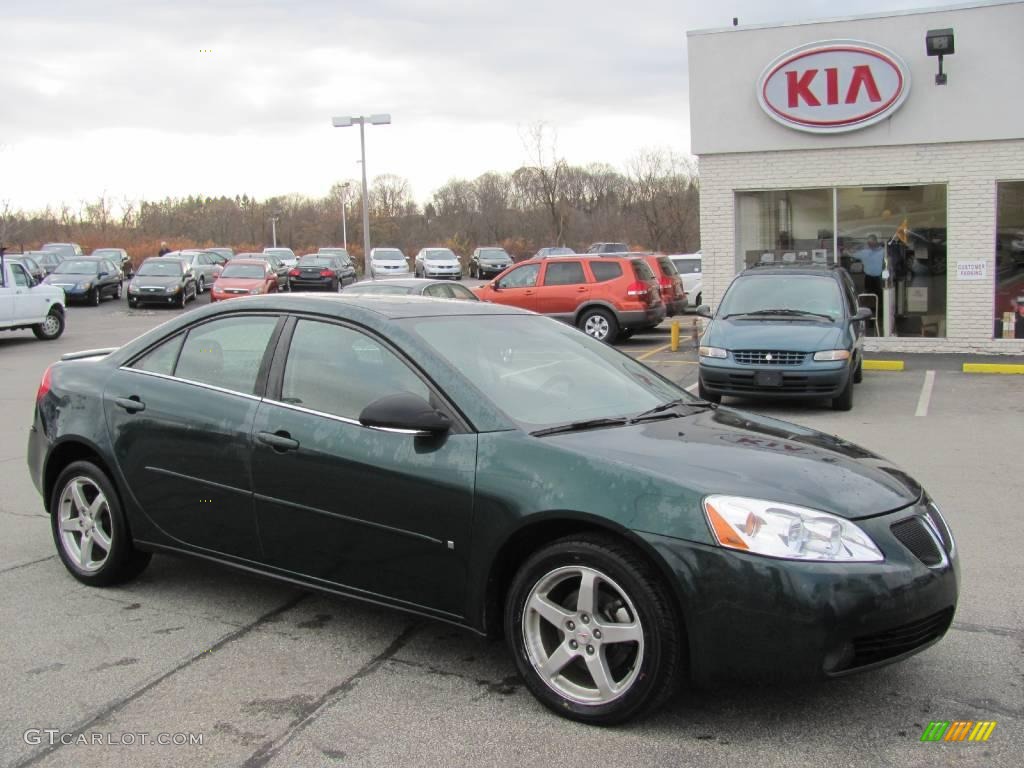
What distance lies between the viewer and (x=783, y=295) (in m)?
12.6

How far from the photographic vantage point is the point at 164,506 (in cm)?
474

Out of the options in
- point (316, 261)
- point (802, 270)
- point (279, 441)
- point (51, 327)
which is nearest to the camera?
point (279, 441)

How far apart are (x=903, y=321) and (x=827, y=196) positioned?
2.53m

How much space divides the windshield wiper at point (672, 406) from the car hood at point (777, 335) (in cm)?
696

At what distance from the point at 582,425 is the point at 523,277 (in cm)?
1627

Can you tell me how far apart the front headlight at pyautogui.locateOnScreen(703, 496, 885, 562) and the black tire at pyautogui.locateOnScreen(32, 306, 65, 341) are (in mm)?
21640

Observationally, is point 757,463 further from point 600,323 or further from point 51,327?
point 51,327

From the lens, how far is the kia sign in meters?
16.3

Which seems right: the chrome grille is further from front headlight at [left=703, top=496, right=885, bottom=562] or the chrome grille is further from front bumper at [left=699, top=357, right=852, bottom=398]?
front headlight at [left=703, top=496, right=885, bottom=562]

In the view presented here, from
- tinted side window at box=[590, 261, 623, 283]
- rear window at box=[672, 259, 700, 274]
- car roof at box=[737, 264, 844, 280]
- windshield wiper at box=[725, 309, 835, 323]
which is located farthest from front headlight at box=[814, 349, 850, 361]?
rear window at box=[672, 259, 700, 274]

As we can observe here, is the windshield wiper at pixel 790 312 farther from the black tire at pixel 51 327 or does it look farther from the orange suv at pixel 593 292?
the black tire at pixel 51 327

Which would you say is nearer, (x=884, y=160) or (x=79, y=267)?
(x=884, y=160)

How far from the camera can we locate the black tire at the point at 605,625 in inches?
132

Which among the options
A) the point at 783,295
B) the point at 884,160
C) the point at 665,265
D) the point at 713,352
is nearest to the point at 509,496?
the point at 713,352
